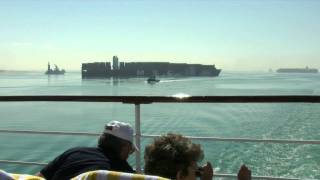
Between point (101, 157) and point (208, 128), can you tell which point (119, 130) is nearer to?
point (101, 157)

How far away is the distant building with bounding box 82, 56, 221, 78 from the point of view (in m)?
47.9

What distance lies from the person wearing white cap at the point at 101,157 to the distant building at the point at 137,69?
45231 mm

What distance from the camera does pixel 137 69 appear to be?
51688 millimetres

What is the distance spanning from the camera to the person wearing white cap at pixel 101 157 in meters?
1.56

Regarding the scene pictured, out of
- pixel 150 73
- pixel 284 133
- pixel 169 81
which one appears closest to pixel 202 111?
pixel 284 133

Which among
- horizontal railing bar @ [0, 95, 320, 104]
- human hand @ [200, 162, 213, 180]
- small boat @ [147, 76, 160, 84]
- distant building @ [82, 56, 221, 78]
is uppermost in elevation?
horizontal railing bar @ [0, 95, 320, 104]

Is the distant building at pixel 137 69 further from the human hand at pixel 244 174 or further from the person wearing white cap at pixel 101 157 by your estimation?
the human hand at pixel 244 174

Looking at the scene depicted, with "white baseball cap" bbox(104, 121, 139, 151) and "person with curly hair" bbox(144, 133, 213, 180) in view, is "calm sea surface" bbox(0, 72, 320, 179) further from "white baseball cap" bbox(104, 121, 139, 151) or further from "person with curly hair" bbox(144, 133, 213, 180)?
"person with curly hair" bbox(144, 133, 213, 180)

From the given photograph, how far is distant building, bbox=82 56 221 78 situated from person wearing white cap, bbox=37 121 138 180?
45231 millimetres

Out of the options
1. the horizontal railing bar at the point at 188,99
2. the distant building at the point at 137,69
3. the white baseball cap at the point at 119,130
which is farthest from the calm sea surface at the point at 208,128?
the distant building at the point at 137,69

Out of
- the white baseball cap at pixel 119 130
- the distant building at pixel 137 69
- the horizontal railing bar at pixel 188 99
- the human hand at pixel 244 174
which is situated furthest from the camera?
the distant building at pixel 137 69

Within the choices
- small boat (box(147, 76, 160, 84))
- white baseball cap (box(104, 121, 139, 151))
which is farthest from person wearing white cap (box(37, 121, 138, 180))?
small boat (box(147, 76, 160, 84))

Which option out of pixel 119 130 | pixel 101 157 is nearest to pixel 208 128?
pixel 119 130

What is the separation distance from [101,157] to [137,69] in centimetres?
5018
